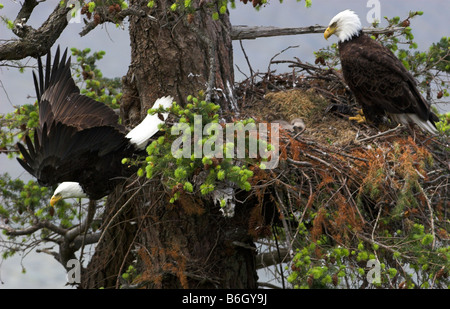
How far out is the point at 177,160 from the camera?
464 cm

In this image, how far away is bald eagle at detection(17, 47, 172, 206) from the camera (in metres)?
5.48

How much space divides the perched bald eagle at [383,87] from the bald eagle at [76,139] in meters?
1.96

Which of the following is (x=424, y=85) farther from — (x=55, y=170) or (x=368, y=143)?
(x=55, y=170)

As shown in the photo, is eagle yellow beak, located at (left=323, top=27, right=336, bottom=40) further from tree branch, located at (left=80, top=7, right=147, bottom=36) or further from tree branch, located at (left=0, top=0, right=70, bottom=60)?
tree branch, located at (left=0, top=0, right=70, bottom=60)

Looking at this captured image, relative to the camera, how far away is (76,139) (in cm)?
549

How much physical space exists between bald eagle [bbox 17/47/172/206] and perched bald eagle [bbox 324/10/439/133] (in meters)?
1.96

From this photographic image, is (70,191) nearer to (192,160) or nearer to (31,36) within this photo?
(31,36)

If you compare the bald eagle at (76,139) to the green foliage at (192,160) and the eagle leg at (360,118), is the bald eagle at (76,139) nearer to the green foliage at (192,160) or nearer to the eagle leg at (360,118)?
the green foliage at (192,160)

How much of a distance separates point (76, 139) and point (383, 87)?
307 cm

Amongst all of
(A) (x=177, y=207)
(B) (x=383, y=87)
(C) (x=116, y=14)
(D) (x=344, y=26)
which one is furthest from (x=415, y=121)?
(C) (x=116, y=14)

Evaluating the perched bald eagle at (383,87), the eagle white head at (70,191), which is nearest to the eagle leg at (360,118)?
the perched bald eagle at (383,87)

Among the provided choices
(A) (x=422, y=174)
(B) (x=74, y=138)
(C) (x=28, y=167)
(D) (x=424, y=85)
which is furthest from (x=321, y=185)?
(D) (x=424, y=85)

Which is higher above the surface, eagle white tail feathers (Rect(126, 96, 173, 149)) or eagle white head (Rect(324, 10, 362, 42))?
eagle white head (Rect(324, 10, 362, 42))

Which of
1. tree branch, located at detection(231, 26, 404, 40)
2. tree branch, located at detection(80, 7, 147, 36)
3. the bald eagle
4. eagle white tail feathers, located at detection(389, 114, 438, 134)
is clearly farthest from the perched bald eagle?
tree branch, located at detection(80, 7, 147, 36)
